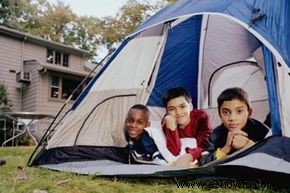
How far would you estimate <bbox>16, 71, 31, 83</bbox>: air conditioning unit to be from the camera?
13.4 metres

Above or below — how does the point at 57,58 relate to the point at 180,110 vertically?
above

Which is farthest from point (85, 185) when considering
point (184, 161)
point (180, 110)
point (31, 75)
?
point (31, 75)

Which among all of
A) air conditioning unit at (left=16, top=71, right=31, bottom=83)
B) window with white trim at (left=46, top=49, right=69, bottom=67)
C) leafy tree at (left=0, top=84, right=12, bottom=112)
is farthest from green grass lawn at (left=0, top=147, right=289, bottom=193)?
window with white trim at (left=46, top=49, right=69, bottom=67)

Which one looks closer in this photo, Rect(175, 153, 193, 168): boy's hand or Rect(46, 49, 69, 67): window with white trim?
Rect(175, 153, 193, 168): boy's hand

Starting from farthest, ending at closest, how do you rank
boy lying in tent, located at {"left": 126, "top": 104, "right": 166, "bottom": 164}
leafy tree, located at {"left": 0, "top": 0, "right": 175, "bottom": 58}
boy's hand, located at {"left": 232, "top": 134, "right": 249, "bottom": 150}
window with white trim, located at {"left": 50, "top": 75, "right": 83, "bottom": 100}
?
1. leafy tree, located at {"left": 0, "top": 0, "right": 175, "bottom": 58}
2. window with white trim, located at {"left": 50, "top": 75, "right": 83, "bottom": 100}
3. boy lying in tent, located at {"left": 126, "top": 104, "right": 166, "bottom": 164}
4. boy's hand, located at {"left": 232, "top": 134, "right": 249, "bottom": 150}

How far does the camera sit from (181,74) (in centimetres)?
441

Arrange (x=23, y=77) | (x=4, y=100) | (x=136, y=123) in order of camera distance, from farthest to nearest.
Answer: (x=23, y=77)
(x=4, y=100)
(x=136, y=123)

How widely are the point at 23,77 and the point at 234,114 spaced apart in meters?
11.7

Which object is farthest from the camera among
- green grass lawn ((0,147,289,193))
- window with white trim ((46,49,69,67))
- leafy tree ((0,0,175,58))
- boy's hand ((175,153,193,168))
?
leafy tree ((0,0,175,58))

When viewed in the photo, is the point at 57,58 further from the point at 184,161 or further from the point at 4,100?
the point at 184,161

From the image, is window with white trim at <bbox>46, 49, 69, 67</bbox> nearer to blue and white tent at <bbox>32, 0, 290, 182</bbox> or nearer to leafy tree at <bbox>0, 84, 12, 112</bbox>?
leafy tree at <bbox>0, 84, 12, 112</bbox>

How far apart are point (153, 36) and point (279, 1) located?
4.55 feet

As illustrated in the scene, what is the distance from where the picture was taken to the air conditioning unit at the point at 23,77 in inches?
528

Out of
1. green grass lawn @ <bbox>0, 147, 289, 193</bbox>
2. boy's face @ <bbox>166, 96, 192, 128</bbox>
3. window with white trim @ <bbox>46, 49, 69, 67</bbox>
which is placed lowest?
green grass lawn @ <bbox>0, 147, 289, 193</bbox>
